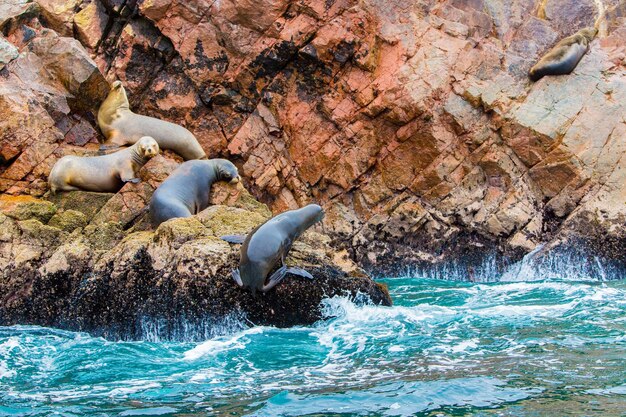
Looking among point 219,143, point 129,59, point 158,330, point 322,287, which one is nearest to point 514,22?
point 219,143

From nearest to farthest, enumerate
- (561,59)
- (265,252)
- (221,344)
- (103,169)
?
(221,344) < (265,252) < (103,169) < (561,59)

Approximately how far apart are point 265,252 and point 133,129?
5.51 metres

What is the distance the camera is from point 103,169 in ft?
38.0

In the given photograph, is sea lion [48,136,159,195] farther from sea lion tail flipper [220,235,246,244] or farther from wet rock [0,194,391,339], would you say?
sea lion tail flipper [220,235,246,244]

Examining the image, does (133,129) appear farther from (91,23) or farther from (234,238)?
(234,238)

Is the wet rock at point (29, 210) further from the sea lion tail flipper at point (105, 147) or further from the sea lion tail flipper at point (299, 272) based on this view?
the sea lion tail flipper at point (299, 272)

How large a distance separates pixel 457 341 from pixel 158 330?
3.02 meters

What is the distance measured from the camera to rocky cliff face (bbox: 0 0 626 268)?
40.3 ft

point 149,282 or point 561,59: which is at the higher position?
point 561,59

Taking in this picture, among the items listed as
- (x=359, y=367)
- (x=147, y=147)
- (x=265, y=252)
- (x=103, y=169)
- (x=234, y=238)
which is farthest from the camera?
(x=147, y=147)

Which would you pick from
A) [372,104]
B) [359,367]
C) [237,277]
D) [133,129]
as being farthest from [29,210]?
[372,104]

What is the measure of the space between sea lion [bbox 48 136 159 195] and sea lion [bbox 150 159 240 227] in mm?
779

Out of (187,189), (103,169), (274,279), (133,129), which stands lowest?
(274,279)

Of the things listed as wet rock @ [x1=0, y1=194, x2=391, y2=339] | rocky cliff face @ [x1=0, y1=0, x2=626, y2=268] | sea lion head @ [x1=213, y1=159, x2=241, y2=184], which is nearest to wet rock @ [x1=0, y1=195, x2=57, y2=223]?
wet rock @ [x1=0, y1=194, x2=391, y2=339]
